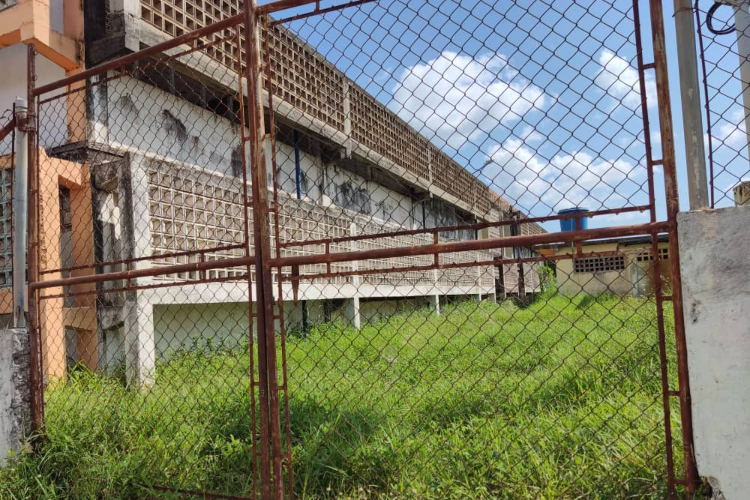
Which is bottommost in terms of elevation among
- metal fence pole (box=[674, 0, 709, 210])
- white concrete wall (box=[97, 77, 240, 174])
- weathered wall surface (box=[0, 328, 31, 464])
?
weathered wall surface (box=[0, 328, 31, 464])

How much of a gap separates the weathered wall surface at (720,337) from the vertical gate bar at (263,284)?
1499 millimetres

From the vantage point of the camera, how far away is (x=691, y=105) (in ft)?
5.84

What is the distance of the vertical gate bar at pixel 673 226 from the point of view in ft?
5.72

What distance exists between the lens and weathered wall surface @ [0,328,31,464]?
9.78ft

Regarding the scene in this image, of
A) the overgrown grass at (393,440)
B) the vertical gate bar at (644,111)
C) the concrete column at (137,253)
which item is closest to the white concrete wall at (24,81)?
the concrete column at (137,253)

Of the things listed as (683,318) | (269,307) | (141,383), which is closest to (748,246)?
(683,318)

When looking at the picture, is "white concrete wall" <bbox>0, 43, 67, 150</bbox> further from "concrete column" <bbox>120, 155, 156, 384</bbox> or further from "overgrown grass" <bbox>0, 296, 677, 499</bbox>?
"overgrown grass" <bbox>0, 296, 677, 499</bbox>

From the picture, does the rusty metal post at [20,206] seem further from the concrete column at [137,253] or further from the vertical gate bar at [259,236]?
the vertical gate bar at [259,236]

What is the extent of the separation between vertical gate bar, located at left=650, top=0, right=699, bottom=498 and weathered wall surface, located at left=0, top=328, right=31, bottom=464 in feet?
10.5

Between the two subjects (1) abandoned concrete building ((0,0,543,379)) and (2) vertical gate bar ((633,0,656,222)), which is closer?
(2) vertical gate bar ((633,0,656,222))

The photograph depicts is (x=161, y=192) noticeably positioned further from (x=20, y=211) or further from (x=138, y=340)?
(x=20, y=211)

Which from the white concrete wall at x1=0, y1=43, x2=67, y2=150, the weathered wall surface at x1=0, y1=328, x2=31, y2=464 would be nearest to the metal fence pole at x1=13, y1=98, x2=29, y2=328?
the weathered wall surface at x1=0, y1=328, x2=31, y2=464

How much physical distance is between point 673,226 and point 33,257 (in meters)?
3.22

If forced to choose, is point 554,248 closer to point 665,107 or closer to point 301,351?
point 301,351
